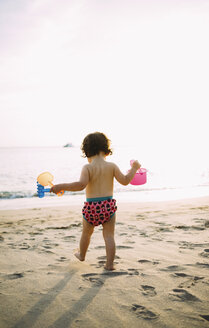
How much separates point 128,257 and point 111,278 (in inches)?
25.5

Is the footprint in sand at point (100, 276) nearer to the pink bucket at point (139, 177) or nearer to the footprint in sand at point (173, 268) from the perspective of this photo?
the footprint in sand at point (173, 268)

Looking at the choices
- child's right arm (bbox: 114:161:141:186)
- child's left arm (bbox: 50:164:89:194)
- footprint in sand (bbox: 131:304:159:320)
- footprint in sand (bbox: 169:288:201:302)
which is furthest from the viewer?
child's right arm (bbox: 114:161:141:186)

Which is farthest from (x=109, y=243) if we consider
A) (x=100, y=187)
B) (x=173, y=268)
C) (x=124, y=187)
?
(x=124, y=187)

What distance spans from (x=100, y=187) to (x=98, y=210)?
243 millimetres

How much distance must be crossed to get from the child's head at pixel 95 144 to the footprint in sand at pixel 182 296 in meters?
1.54

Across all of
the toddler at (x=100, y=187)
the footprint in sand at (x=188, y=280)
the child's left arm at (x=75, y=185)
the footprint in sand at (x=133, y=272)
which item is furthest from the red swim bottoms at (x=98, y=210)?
the footprint in sand at (x=188, y=280)

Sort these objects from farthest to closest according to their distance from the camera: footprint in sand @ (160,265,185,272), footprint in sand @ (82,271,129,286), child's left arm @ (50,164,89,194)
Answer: footprint in sand @ (160,265,185,272), child's left arm @ (50,164,89,194), footprint in sand @ (82,271,129,286)

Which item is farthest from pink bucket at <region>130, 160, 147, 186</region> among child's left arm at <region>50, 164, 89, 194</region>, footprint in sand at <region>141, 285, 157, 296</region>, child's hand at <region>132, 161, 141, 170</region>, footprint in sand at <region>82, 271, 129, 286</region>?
footprint in sand at <region>141, 285, 157, 296</region>

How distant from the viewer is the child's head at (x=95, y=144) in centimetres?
292

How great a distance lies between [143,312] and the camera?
201 cm

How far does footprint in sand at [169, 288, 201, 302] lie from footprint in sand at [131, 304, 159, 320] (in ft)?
0.94

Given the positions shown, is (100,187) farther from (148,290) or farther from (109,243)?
(148,290)

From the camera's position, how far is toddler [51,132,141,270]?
284 cm

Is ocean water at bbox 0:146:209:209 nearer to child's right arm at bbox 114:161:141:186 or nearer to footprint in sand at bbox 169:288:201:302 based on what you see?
child's right arm at bbox 114:161:141:186
